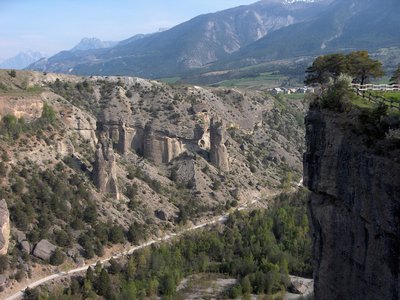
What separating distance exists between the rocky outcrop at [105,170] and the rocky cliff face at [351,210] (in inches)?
1848

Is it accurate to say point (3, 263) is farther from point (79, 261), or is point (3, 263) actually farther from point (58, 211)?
point (58, 211)

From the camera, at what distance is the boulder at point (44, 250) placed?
6044 cm

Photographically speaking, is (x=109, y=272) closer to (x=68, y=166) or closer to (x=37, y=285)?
(x=37, y=285)

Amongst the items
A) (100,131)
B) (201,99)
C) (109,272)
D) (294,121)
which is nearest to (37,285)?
(109,272)

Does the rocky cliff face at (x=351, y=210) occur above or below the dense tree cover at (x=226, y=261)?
above

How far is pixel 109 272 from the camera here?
62406 millimetres

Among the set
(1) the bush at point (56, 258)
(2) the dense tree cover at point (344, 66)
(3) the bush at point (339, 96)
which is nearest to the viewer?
(3) the bush at point (339, 96)

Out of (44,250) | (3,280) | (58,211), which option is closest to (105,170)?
(58,211)

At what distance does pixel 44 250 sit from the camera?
6103 cm

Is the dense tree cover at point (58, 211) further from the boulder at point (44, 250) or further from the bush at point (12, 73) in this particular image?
the bush at point (12, 73)

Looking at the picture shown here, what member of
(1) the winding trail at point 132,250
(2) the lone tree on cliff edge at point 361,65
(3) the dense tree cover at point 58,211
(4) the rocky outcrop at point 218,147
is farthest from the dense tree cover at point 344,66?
(4) the rocky outcrop at point 218,147

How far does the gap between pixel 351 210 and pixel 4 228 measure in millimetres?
43147

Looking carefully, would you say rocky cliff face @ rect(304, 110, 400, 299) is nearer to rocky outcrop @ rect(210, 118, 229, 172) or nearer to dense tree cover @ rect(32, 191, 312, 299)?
dense tree cover @ rect(32, 191, 312, 299)

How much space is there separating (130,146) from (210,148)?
48.3 feet
